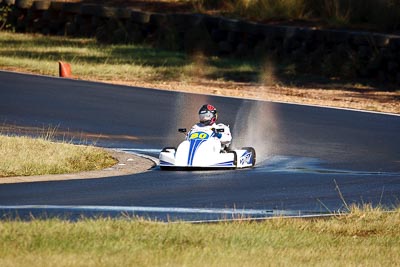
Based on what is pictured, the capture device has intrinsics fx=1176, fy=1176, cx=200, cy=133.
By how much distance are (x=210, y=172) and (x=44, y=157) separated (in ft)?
6.81

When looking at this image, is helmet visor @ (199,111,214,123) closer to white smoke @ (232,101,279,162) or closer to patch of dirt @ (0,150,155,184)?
patch of dirt @ (0,150,155,184)

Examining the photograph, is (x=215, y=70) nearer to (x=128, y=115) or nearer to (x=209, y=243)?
(x=128, y=115)

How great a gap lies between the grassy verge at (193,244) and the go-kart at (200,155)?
4.38 metres

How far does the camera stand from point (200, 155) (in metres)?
14.8

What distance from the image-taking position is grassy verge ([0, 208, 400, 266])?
27.5ft

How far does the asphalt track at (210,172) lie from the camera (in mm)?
11594

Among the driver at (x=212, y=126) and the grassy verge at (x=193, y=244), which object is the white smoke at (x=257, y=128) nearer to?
the driver at (x=212, y=126)

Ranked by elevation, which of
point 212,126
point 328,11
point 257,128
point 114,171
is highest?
point 328,11

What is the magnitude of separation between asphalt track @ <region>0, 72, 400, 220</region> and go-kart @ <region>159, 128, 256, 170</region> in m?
0.20

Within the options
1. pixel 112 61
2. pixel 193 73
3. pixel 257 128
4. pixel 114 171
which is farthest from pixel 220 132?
pixel 112 61

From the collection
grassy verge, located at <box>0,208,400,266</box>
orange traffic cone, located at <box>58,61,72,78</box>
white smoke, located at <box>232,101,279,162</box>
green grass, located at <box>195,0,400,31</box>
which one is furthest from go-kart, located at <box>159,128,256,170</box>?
green grass, located at <box>195,0,400,31</box>

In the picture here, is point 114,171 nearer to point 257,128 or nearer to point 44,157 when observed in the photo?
point 44,157

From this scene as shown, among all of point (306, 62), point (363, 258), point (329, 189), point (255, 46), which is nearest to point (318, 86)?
point (306, 62)

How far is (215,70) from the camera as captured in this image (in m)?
29.7
